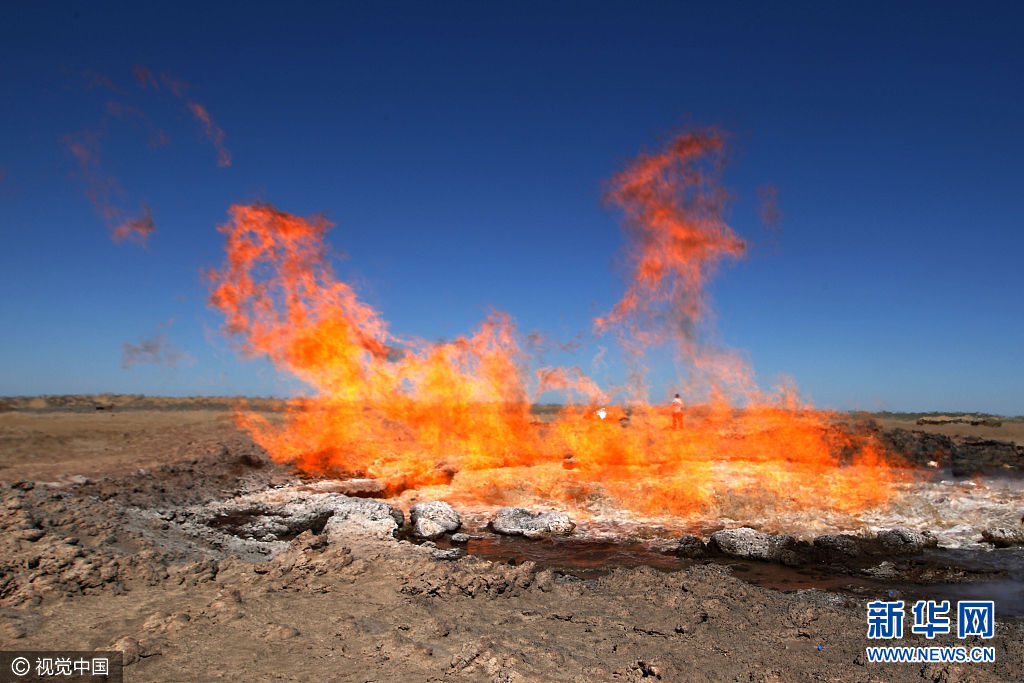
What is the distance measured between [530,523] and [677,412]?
1464cm

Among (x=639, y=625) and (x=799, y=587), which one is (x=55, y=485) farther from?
→ (x=799, y=587)

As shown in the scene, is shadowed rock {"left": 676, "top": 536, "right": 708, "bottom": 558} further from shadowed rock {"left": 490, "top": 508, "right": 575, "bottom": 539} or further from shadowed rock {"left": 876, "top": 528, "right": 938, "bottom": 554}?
shadowed rock {"left": 876, "top": 528, "right": 938, "bottom": 554}

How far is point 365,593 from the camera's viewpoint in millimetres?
6492

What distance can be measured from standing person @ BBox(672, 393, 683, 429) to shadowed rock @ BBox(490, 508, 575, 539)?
13592mm

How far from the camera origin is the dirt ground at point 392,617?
4793 mm

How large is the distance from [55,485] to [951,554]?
58.6 feet

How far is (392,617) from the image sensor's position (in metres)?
5.79

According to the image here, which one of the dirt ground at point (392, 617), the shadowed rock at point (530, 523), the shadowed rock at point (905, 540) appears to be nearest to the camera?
the dirt ground at point (392, 617)

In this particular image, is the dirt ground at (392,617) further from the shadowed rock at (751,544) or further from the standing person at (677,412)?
the standing person at (677,412)

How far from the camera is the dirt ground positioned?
479 centimetres

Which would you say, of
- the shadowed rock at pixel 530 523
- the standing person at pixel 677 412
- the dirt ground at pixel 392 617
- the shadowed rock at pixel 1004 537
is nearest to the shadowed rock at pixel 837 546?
the dirt ground at pixel 392 617

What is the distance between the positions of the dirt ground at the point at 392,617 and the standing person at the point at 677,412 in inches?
591
